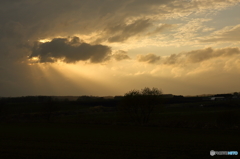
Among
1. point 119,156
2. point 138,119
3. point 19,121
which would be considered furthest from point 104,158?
point 19,121

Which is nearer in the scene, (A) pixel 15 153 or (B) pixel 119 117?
(A) pixel 15 153

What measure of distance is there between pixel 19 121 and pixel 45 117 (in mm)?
11947

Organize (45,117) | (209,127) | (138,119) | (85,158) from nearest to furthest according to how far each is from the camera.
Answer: (85,158) → (209,127) → (138,119) → (45,117)

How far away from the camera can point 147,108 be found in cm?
6412

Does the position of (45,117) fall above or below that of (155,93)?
below

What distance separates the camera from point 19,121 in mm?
65625

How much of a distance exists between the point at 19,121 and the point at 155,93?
1426 inches

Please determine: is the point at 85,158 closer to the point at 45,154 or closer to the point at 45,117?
the point at 45,154

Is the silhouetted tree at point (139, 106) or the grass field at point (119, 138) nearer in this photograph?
the grass field at point (119, 138)

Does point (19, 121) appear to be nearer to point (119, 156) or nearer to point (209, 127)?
point (209, 127)

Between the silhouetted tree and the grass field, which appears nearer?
the grass field

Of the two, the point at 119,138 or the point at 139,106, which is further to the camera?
the point at 139,106

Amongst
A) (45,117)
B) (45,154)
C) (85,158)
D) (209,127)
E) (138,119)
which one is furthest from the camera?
(45,117)

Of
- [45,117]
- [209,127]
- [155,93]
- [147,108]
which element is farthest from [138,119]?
[45,117]
